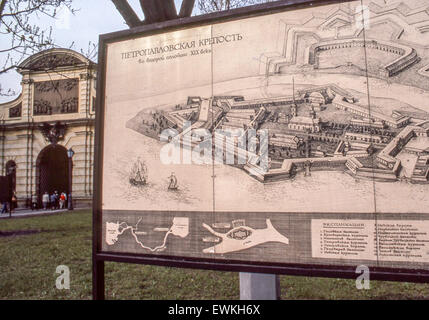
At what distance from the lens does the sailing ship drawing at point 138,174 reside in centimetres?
233

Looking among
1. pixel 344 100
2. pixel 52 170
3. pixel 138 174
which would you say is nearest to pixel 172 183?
pixel 138 174

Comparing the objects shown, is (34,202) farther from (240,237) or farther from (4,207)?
(240,237)

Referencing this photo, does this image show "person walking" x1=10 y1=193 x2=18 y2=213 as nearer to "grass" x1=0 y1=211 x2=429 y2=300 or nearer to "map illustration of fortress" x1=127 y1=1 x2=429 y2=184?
"grass" x1=0 y1=211 x2=429 y2=300

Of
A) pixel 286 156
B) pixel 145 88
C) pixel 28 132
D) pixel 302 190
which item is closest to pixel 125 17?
pixel 145 88

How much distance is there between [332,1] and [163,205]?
5.24 ft

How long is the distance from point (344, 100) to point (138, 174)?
139 cm

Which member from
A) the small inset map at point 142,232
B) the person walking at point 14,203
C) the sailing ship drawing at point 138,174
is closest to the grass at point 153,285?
the small inset map at point 142,232

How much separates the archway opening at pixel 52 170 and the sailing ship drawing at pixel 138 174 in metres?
29.5

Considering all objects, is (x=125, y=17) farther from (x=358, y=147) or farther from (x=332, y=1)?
(x=358, y=147)

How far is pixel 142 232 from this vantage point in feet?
7.56

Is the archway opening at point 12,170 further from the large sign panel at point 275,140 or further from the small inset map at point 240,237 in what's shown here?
the small inset map at point 240,237

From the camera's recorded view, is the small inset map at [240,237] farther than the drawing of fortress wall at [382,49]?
Yes

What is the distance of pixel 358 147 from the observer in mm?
1897

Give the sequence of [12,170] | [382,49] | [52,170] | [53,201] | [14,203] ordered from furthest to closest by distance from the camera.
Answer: [52,170] → [12,170] → [53,201] → [14,203] → [382,49]
